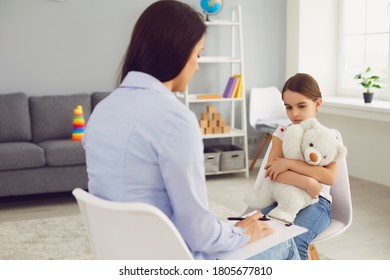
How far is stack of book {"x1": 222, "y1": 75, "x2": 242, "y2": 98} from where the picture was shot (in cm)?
514

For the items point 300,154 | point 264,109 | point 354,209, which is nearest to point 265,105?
point 264,109

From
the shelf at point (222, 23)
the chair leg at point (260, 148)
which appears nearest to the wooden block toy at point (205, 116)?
the chair leg at point (260, 148)

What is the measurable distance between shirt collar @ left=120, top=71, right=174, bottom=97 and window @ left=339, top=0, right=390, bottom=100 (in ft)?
12.7

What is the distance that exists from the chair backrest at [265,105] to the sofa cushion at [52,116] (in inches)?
62.9

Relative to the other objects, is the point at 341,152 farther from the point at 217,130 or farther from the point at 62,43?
the point at 62,43

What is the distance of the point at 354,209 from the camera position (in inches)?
158

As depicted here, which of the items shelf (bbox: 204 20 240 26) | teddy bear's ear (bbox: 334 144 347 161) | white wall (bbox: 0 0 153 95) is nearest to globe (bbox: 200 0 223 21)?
shelf (bbox: 204 20 240 26)

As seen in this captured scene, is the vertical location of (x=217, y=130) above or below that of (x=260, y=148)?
above

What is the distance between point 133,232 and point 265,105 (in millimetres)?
4286

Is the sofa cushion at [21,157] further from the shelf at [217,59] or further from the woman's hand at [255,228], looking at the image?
the woman's hand at [255,228]

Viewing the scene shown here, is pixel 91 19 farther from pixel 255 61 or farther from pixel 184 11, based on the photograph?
pixel 184 11
